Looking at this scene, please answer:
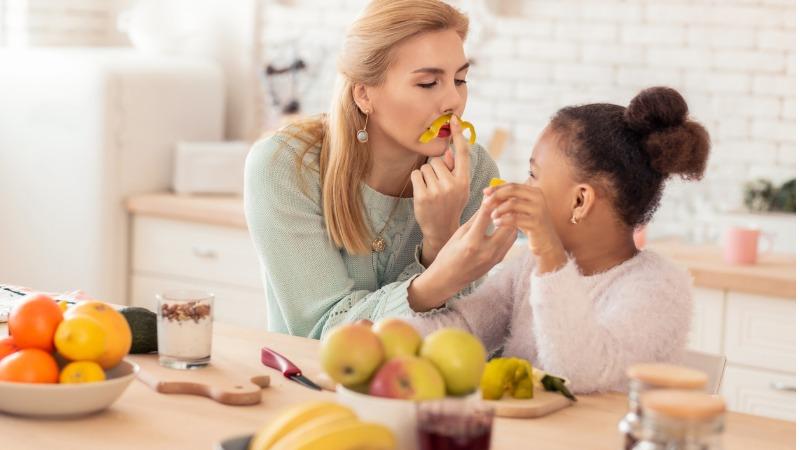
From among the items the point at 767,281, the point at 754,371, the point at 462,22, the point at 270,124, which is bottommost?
the point at 754,371

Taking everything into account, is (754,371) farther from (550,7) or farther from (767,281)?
(550,7)

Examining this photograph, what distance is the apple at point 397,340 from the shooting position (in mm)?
1401

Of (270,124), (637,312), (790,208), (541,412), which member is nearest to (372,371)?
(541,412)

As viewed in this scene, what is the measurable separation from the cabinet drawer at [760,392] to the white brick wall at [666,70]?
2.45 ft

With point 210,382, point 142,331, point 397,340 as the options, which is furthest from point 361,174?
point 397,340

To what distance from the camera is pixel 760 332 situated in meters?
3.52

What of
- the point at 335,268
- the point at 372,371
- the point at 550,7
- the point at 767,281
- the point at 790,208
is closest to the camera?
the point at 372,371

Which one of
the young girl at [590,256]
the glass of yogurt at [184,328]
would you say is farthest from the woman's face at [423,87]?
the glass of yogurt at [184,328]

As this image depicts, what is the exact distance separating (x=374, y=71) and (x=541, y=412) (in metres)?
1.05

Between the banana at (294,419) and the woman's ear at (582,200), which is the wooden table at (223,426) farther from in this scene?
the woman's ear at (582,200)

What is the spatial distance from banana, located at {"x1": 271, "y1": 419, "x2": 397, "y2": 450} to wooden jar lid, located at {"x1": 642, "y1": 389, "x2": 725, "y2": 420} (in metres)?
0.29

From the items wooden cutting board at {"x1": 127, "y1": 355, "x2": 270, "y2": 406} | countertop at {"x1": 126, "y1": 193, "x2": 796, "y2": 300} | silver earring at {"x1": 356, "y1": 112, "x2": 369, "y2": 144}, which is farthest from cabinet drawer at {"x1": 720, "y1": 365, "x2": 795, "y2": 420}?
wooden cutting board at {"x1": 127, "y1": 355, "x2": 270, "y2": 406}

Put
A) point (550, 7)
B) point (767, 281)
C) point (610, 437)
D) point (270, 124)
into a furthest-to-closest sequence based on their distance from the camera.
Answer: point (270, 124)
point (550, 7)
point (767, 281)
point (610, 437)

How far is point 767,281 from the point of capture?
3.46 m
